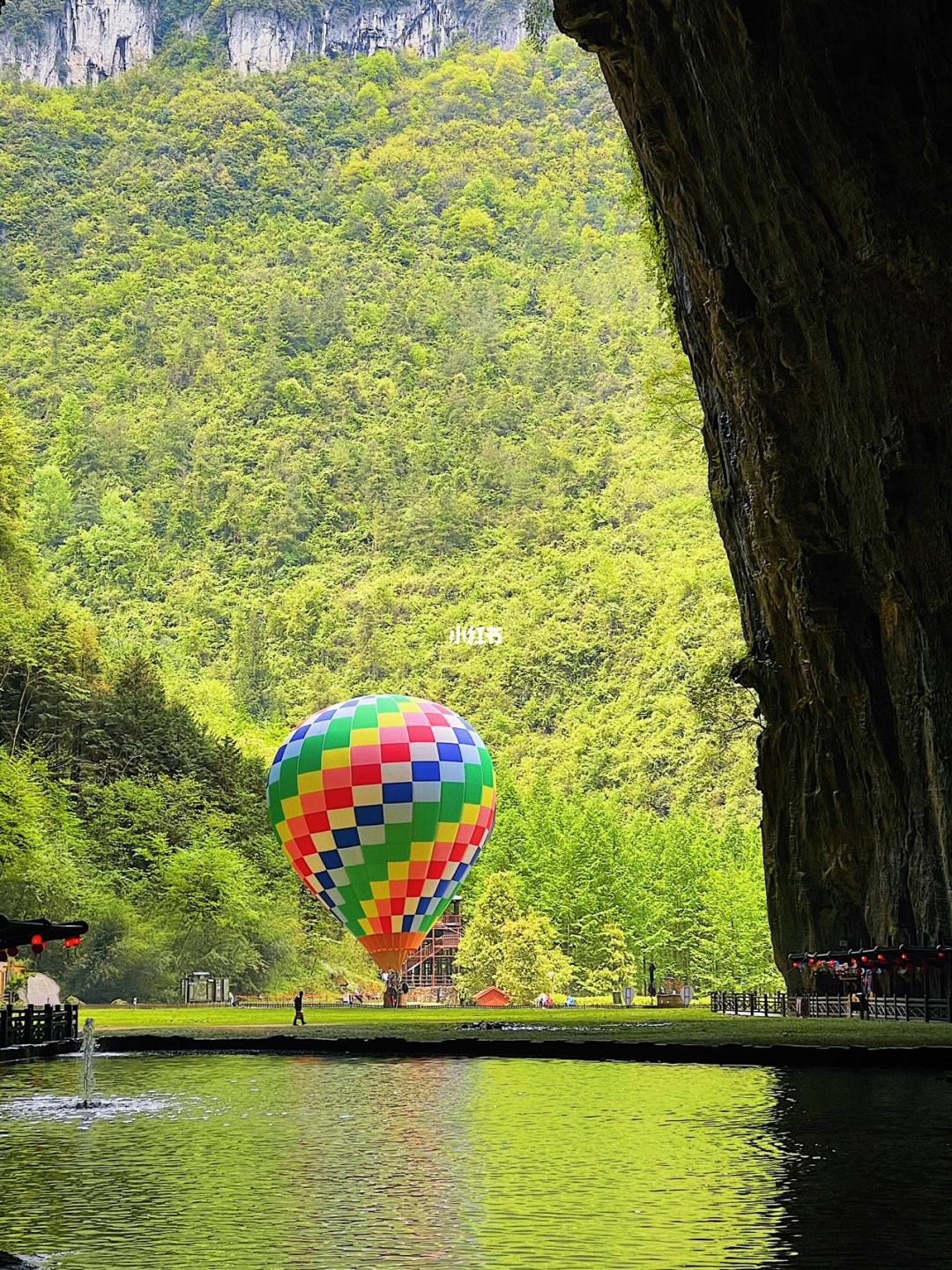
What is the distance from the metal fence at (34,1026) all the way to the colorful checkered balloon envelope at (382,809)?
28.1 meters

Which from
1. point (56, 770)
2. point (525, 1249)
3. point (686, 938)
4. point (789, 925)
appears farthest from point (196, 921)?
point (525, 1249)

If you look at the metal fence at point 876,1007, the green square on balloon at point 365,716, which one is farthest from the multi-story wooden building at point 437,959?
the metal fence at point 876,1007

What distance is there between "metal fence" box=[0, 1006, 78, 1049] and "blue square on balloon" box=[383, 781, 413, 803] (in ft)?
91.5

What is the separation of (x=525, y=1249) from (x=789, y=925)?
35319 millimetres

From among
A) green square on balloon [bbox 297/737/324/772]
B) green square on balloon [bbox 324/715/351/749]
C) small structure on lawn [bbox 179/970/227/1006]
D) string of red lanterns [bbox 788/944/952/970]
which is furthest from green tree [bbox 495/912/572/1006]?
string of red lanterns [bbox 788/944/952/970]

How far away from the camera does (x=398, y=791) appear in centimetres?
6631

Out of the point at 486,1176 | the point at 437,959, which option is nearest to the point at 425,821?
the point at 486,1176

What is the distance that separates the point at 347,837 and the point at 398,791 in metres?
2.60

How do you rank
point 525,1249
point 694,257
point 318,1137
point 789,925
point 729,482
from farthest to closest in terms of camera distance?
1. point 789,925
2. point 729,482
3. point 694,257
4. point 318,1137
5. point 525,1249

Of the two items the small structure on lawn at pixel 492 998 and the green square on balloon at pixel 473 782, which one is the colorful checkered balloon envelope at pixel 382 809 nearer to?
the green square on balloon at pixel 473 782

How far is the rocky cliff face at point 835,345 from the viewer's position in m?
26.4

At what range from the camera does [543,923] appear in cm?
10450

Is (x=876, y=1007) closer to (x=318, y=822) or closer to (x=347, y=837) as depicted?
(x=347, y=837)

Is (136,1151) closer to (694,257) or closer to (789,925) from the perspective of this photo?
(694,257)
